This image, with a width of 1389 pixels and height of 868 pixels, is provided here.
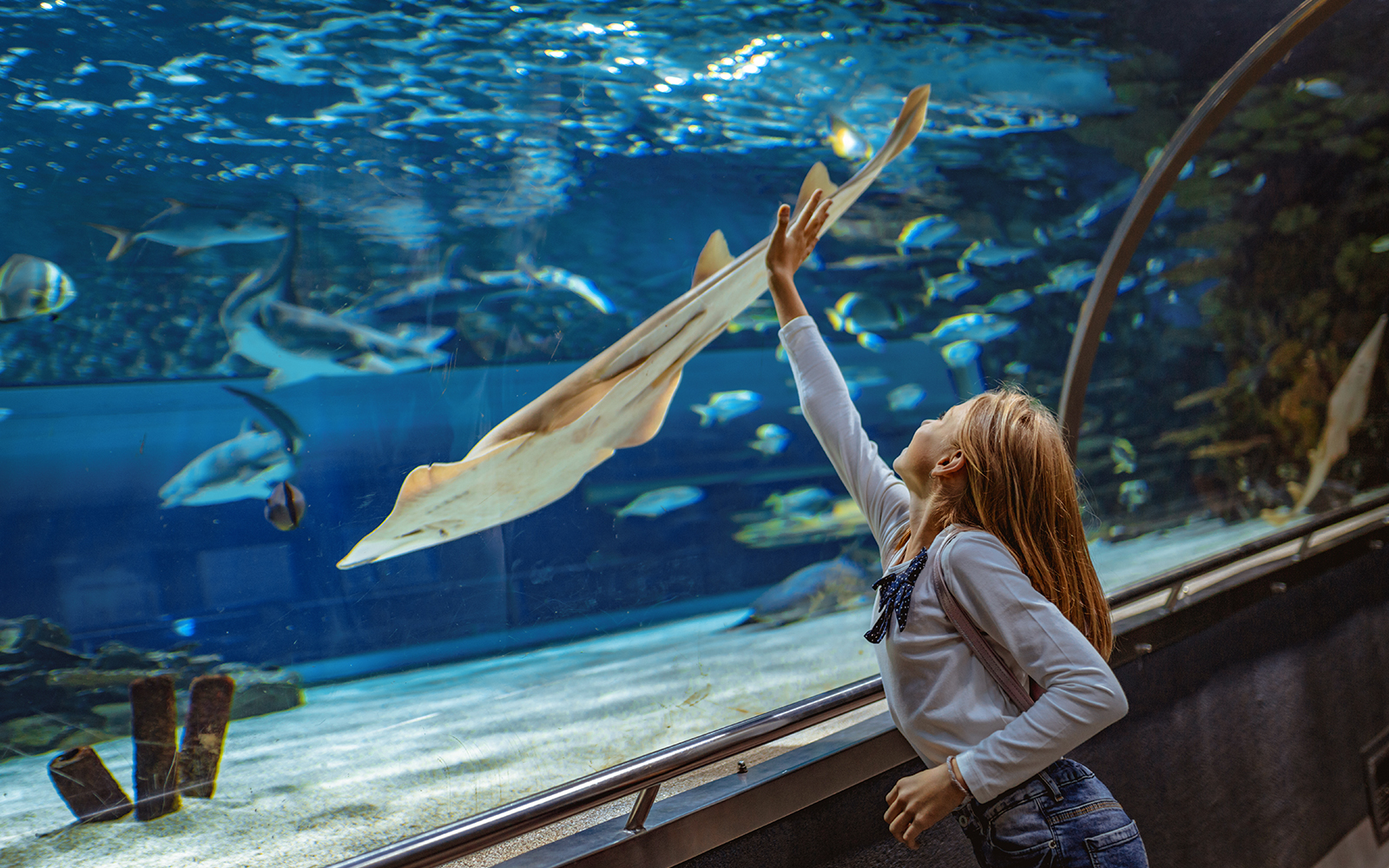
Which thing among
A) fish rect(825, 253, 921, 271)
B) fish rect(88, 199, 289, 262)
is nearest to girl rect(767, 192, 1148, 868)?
fish rect(88, 199, 289, 262)

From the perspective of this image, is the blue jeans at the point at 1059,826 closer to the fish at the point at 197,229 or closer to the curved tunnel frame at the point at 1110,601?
the curved tunnel frame at the point at 1110,601

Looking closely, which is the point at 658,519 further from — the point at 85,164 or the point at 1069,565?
the point at 85,164

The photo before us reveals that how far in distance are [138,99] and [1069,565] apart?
6.77 ft

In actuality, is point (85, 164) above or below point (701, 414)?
above

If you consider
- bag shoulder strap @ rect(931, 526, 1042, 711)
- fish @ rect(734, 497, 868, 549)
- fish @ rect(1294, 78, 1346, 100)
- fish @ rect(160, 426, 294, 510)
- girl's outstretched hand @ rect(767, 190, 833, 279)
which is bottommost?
fish @ rect(734, 497, 868, 549)

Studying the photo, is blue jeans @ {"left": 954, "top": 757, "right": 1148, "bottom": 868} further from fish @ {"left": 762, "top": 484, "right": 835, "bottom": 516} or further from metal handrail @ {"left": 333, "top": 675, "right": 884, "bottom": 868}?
fish @ {"left": 762, "top": 484, "right": 835, "bottom": 516}

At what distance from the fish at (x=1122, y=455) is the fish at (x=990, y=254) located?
1394 millimetres

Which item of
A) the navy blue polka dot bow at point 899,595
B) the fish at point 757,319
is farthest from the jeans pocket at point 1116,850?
the fish at point 757,319

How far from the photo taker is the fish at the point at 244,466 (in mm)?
1508

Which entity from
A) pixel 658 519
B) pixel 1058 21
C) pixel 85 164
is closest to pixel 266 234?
pixel 85 164

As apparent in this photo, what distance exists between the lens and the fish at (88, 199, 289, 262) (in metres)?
1.47

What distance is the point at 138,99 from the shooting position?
159cm

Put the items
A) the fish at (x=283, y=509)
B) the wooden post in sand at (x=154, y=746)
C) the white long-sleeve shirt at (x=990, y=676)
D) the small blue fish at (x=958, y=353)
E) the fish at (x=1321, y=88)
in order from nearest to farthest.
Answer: the white long-sleeve shirt at (x=990, y=676), the wooden post in sand at (x=154, y=746), the fish at (x=283, y=509), the fish at (x=1321, y=88), the small blue fish at (x=958, y=353)

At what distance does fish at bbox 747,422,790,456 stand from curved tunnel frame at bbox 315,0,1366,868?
117 cm
